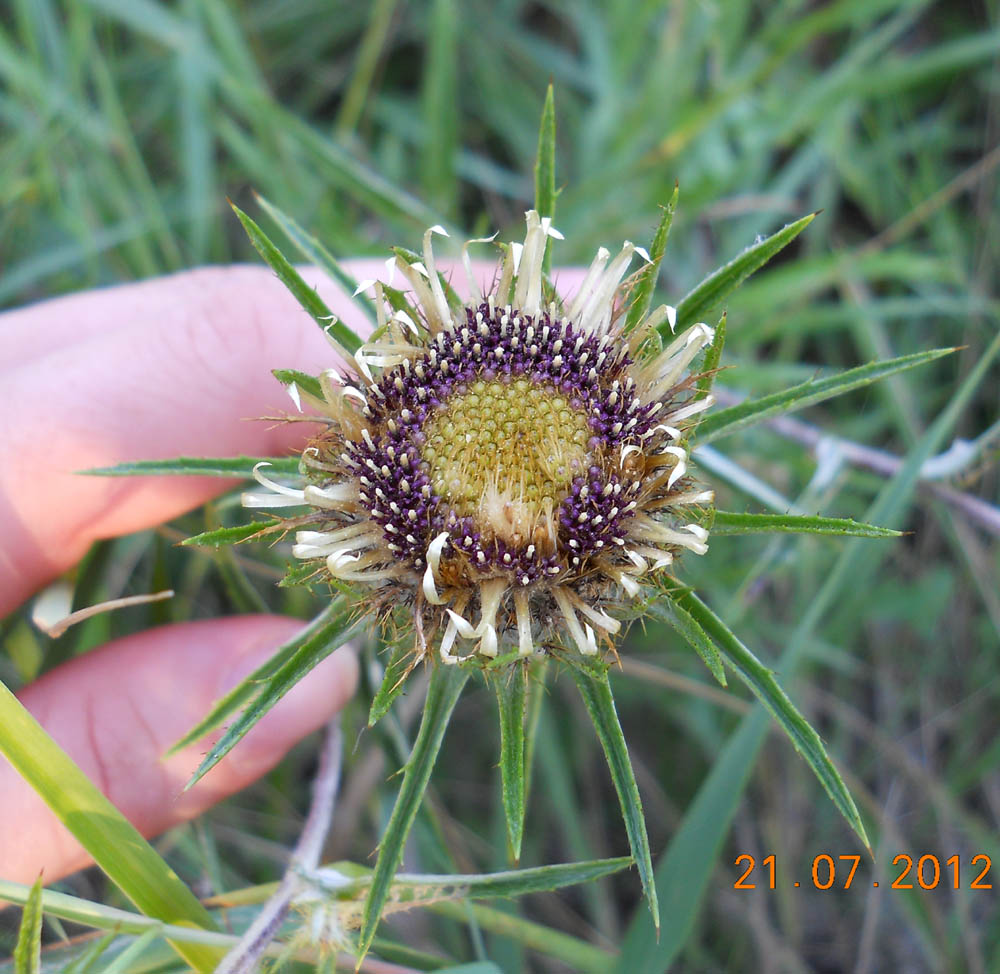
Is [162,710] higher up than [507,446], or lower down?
lower down

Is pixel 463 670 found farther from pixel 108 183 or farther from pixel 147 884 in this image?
pixel 108 183

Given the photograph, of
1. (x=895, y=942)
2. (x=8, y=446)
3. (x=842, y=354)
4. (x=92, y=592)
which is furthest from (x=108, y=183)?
(x=895, y=942)

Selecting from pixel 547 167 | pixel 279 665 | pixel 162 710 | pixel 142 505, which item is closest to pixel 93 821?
pixel 279 665

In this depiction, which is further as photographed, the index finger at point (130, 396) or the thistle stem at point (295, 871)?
the index finger at point (130, 396)

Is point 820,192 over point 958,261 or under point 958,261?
over

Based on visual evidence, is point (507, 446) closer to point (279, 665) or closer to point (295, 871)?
point (279, 665)

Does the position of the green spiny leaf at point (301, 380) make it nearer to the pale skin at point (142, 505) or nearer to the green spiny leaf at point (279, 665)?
the green spiny leaf at point (279, 665)

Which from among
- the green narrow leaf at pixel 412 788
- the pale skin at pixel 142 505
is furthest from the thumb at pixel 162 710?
the green narrow leaf at pixel 412 788
